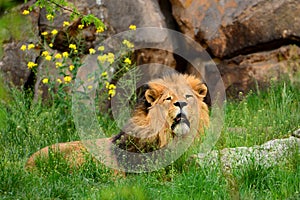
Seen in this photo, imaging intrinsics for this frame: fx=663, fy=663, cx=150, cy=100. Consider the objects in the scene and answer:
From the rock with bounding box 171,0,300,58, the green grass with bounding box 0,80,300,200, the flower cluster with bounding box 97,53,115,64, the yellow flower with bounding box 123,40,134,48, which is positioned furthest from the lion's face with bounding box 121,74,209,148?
the rock with bounding box 171,0,300,58

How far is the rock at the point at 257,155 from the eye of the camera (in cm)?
567

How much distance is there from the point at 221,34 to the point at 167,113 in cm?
330

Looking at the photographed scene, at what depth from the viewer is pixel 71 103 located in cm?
838

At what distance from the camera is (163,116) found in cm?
647

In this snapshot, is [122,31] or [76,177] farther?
[122,31]

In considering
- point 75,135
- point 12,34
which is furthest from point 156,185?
point 12,34

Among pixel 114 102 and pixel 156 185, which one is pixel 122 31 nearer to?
pixel 114 102

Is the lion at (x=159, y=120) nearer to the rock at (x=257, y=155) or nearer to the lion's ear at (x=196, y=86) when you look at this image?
the lion's ear at (x=196, y=86)

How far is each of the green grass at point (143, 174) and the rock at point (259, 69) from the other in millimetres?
816

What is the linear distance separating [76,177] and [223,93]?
12.8 feet

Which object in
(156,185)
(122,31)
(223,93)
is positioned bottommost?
(223,93)

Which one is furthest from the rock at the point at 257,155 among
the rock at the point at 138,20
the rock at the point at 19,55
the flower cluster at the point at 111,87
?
the rock at the point at 19,55

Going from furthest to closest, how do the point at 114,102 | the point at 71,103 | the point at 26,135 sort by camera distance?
the point at 114,102 < the point at 71,103 < the point at 26,135

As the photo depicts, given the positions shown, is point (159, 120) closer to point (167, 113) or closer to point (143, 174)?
point (167, 113)
